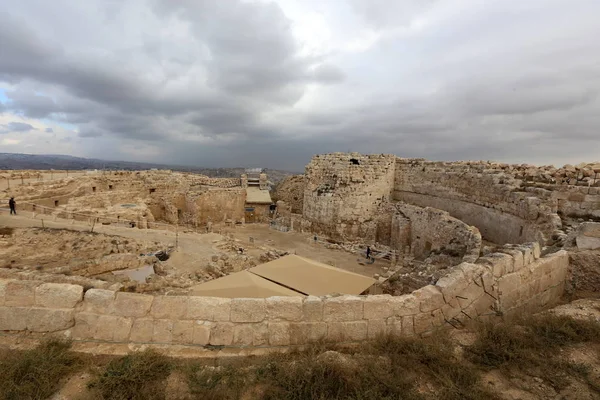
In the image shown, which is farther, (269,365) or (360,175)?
(360,175)

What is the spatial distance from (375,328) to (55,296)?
3.69m

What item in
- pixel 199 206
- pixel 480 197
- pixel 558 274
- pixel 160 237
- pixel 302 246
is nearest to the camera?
pixel 558 274

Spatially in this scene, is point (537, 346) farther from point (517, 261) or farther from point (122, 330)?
point (122, 330)

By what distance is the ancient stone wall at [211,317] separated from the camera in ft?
11.1

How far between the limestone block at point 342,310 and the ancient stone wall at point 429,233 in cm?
486

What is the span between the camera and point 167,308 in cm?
345

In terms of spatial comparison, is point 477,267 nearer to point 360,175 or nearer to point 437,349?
point 437,349

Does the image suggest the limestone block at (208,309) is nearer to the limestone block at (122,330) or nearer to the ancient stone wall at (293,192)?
the limestone block at (122,330)

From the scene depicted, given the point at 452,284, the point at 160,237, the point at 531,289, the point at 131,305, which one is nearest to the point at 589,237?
the point at 531,289

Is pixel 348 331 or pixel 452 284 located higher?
pixel 452 284

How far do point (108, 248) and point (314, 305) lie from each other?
10131 mm

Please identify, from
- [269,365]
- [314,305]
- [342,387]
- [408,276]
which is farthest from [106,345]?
[408,276]

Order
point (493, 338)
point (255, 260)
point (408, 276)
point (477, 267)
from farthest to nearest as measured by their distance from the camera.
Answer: point (255, 260)
point (408, 276)
point (477, 267)
point (493, 338)

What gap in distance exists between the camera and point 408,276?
28.3 ft
